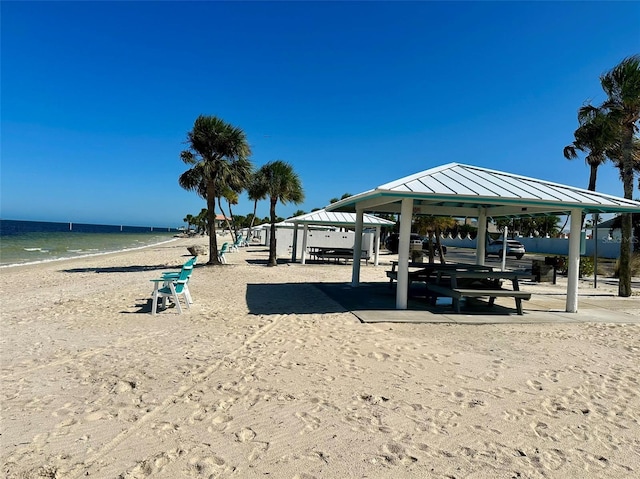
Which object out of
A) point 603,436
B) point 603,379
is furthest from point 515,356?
point 603,436

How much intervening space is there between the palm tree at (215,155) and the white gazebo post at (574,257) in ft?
42.6

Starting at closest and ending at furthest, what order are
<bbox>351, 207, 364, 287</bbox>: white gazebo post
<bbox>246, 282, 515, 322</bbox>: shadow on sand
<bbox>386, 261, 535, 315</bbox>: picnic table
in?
<bbox>386, 261, 535, 315</bbox>: picnic table < <bbox>246, 282, 515, 322</bbox>: shadow on sand < <bbox>351, 207, 364, 287</bbox>: white gazebo post

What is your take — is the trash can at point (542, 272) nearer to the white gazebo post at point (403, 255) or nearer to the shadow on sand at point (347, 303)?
the shadow on sand at point (347, 303)

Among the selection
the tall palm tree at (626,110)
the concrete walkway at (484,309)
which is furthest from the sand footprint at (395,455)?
the tall palm tree at (626,110)

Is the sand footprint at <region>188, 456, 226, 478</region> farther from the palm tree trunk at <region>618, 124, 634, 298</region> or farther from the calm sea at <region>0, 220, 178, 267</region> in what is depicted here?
the calm sea at <region>0, 220, 178, 267</region>

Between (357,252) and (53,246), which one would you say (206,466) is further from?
(53,246)

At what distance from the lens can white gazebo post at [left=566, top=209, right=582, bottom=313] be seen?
945 centimetres

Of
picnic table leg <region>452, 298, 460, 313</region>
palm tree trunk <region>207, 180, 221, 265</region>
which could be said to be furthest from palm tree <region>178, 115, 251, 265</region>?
picnic table leg <region>452, 298, 460, 313</region>

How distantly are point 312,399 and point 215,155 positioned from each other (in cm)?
1564

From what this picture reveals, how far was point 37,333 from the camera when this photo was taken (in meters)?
6.57

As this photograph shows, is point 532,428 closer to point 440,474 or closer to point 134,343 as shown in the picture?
point 440,474

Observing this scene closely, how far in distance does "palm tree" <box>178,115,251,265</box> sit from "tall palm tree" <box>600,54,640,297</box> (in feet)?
43.3

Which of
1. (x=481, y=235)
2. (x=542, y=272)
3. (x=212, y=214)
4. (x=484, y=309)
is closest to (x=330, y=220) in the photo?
(x=212, y=214)

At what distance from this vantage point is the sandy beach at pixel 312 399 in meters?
3.03
